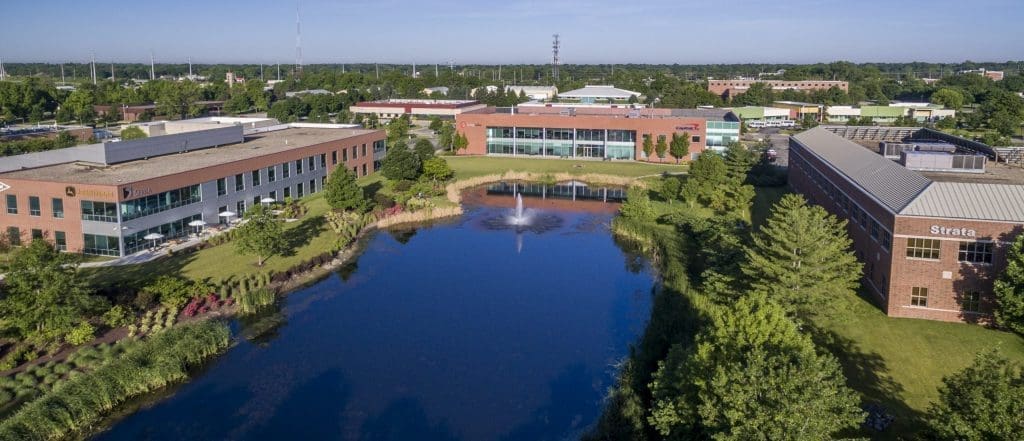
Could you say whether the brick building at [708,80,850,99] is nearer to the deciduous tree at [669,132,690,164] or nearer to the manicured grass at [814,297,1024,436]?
the deciduous tree at [669,132,690,164]

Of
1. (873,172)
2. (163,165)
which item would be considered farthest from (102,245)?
(873,172)

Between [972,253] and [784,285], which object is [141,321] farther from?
[972,253]

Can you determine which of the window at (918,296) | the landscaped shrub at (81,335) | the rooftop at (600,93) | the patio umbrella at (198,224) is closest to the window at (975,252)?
the window at (918,296)

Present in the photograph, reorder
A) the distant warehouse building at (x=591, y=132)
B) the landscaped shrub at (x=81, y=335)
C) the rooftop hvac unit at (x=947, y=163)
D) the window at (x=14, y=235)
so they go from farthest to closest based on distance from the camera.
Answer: the distant warehouse building at (x=591, y=132)
the window at (x=14, y=235)
the rooftop hvac unit at (x=947, y=163)
the landscaped shrub at (x=81, y=335)

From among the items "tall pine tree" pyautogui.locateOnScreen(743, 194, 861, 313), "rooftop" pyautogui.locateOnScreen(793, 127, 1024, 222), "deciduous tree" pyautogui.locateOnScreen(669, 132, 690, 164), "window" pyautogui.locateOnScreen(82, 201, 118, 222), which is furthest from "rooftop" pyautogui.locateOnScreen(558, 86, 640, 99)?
"tall pine tree" pyautogui.locateOnScreen(743, 194, 861, 313)

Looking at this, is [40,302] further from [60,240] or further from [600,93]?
[600,93]

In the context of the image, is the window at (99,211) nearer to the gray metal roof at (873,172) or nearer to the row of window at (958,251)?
the gray metal roof at (873,172)
